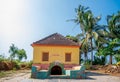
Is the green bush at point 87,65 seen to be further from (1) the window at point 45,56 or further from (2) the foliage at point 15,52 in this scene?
(2) the foliage at point 15,52

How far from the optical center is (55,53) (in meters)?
25.9

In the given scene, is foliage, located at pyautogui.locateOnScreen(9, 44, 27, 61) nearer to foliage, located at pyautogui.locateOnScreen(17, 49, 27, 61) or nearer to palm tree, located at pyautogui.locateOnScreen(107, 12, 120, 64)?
foliage, located at pyautogui.locateOnScreen(17, 49, 27, 61)

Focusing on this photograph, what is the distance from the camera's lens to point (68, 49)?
85.1ft

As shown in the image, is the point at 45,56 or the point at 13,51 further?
the point at 13,51

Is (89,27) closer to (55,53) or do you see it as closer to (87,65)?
(87,65)

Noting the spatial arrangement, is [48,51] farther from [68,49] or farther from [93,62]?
[93,62]

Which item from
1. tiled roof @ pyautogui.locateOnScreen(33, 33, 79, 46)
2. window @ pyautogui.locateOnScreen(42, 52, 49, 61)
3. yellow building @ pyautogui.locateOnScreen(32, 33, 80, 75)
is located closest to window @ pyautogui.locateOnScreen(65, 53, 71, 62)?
yellow building @ pyautogui.locateOnScreen(32, 33, 80, 75)

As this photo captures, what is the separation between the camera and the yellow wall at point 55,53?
25719 millimetres

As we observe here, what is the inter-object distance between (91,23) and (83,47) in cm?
468

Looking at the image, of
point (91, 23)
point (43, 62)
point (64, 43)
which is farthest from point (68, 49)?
point (91, 23)

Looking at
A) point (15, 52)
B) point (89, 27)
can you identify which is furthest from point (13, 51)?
point (89, 27)

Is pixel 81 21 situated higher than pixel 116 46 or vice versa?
pixel 81 21

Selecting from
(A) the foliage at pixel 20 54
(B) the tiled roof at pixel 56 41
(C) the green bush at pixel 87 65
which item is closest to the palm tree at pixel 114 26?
(C) the green bush at pixel 87 65

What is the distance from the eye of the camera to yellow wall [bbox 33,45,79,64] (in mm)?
25719
